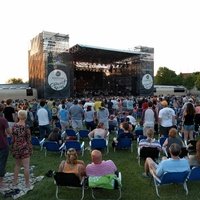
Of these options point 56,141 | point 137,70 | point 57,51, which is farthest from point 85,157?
point 137,70

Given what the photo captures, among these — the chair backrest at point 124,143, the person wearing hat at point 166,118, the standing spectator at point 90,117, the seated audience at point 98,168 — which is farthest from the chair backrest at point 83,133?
the seated audience at point 98,168

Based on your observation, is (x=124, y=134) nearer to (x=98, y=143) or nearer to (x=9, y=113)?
(x=98, y=143)

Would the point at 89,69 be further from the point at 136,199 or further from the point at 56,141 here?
the point at 136,199

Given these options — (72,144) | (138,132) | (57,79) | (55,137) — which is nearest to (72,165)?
(72,144)

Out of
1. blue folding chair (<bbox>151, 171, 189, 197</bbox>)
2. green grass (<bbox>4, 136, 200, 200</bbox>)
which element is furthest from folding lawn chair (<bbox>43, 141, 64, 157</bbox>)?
blue folding chair (<bbox>151, 171, 189, 197</bbox>)

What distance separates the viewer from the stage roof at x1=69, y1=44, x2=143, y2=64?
32062mm

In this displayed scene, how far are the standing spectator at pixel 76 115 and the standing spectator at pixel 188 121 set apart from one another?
138 inches

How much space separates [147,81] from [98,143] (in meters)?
29.3

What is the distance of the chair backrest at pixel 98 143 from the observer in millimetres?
8618

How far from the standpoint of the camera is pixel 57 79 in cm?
2845

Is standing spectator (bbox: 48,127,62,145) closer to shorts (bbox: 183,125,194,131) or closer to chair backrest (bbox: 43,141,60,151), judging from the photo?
chair backrest (bbox: 43,141,60,151)

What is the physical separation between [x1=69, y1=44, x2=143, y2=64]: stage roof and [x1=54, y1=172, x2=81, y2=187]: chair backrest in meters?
26.2

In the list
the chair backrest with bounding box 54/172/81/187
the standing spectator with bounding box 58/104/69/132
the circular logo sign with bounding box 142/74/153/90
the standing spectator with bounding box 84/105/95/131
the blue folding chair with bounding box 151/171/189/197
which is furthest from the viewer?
the circular logo sign with bounding box 142/74/153/90

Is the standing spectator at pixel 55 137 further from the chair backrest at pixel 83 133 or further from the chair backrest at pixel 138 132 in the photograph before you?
the chair backrest at pixel 138 132
